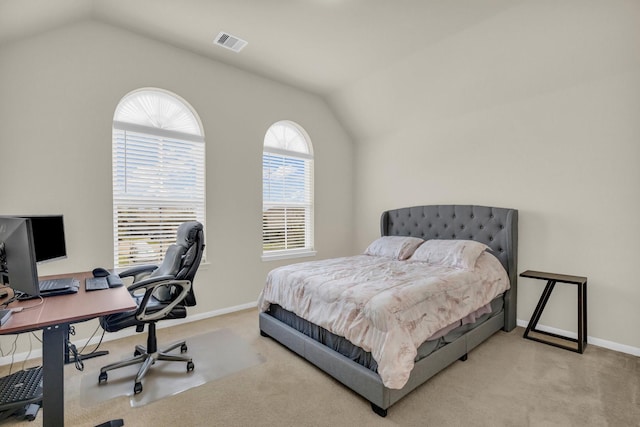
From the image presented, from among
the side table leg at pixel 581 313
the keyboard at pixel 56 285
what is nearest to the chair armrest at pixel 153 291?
the keyboard at pixel 56 285

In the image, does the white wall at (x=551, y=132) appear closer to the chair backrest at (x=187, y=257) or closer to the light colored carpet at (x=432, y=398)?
the light colored carpet at (x=432, y=398)

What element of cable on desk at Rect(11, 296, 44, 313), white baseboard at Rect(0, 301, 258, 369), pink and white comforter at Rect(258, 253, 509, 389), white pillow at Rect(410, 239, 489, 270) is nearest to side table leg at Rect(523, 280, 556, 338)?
pink and white comforter at Rect(258, 253, 509, 389)

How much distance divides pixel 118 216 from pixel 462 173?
4.02m

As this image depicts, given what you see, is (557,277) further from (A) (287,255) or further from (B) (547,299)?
(A) (287,255)

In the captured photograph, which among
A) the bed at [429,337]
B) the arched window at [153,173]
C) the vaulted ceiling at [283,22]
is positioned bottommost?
the bed at [429,337]

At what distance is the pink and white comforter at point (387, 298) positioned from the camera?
1.90m

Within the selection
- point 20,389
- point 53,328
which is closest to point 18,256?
point 53,328

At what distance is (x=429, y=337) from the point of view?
214 centimetres

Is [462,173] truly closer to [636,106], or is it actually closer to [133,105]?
[636,106]

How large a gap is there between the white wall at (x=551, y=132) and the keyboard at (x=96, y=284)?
3723 millimetres

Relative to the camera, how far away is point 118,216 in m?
3.12

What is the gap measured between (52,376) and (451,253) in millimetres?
3248

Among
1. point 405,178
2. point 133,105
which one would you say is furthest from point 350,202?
point 133,105

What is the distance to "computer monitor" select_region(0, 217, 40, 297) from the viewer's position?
4.87ft
